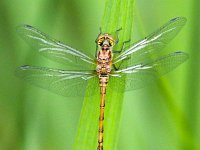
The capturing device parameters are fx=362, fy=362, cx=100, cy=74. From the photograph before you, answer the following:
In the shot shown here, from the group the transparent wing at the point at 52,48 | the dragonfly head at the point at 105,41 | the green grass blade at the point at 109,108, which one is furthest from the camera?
the transparent wing at the point at 52,48

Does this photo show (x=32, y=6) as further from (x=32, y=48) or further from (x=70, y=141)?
(x=70, y=141)

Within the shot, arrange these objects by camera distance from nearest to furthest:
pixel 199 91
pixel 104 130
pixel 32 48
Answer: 1. pixel 104 130
2. pixel 199 91
3. pixel 32 48

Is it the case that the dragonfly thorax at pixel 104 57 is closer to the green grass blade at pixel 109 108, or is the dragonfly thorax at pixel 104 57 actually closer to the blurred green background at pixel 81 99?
the blurred green background at pixel 81 99

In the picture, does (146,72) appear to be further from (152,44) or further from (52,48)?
(52,48)

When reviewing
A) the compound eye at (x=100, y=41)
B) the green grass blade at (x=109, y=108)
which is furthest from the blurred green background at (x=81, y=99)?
the green grass blade at (x=109, y=108)

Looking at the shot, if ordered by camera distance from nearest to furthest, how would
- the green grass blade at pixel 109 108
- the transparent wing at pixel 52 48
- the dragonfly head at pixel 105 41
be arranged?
the green grass blade at pixel 109 108 → the dragonfly head at pixel 105 41 → the transparent wing at pixel 52 48

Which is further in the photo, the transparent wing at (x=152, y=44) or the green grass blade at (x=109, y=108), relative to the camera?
the transparent wing at (x=152, y=44)

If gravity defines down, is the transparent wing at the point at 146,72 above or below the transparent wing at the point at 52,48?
below

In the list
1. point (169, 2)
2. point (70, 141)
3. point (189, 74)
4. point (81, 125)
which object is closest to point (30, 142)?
point (70, 141)
